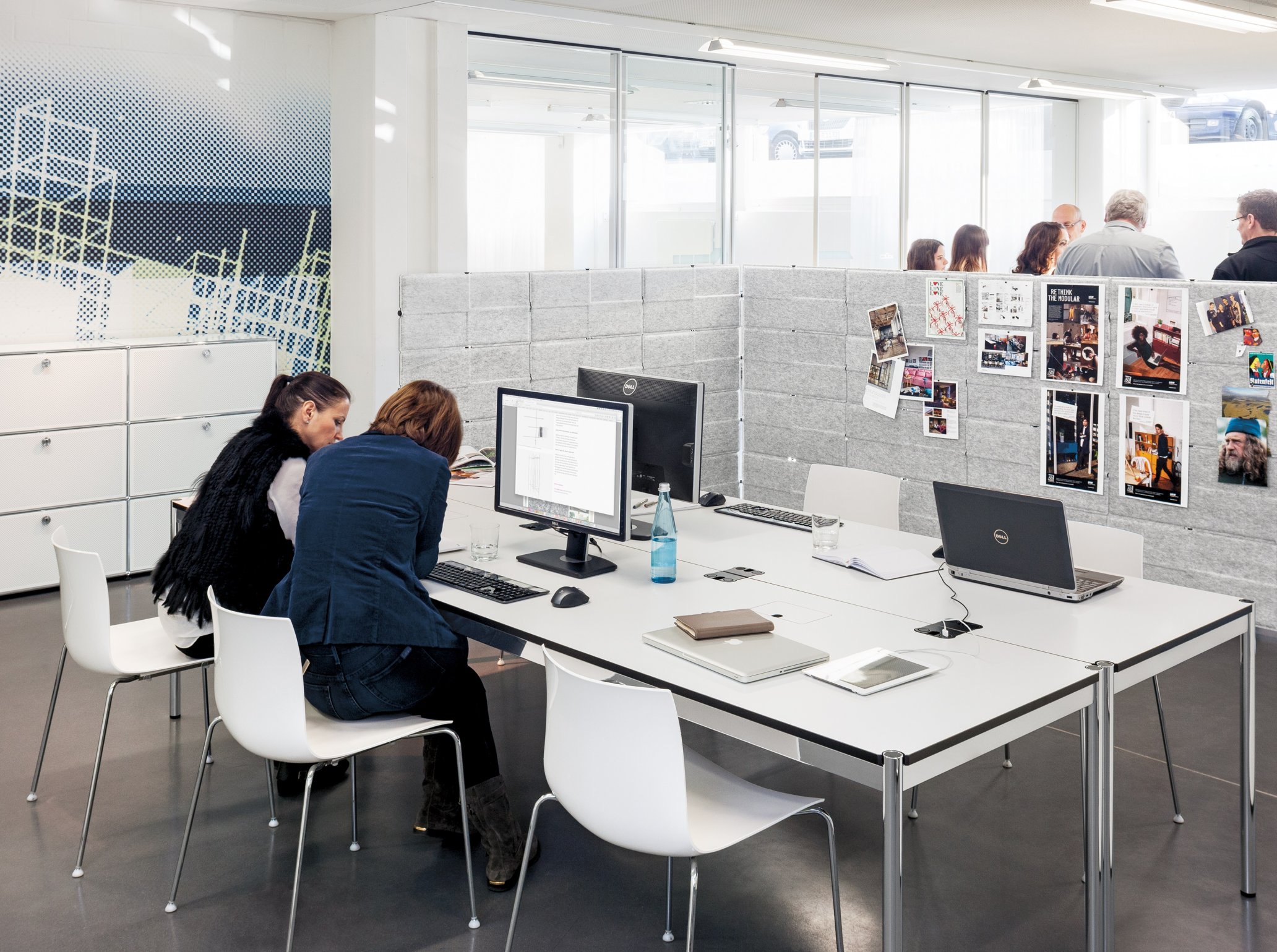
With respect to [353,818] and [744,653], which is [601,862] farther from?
[744,653]

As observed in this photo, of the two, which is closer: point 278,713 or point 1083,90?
point 278,713

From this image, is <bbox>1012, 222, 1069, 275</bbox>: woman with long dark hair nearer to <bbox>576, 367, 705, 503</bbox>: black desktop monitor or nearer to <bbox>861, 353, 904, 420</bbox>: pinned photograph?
<bbox>861, 353, 904, 420</bbox>: pinned photograph

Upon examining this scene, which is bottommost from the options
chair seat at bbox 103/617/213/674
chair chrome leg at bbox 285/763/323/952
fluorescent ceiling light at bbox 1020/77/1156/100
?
chair chrome leg at bbox 285/763/323/952

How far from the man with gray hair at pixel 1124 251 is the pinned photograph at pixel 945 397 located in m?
0.75

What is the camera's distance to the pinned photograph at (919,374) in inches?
228

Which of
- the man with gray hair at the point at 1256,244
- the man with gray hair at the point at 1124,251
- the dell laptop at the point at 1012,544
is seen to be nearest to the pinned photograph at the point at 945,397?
the man with gray hair at the point at 1124,251

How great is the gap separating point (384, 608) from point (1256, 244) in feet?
13.5

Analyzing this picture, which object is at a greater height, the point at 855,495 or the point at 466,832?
the point at 855,495

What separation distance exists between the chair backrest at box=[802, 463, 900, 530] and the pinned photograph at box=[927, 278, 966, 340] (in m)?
1.63

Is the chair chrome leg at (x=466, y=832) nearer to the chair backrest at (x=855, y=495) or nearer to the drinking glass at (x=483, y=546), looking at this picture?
the drinking glass at (x=483, y=546)

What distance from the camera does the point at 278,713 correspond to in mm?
2652

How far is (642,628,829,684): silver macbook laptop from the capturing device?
8.08 feet

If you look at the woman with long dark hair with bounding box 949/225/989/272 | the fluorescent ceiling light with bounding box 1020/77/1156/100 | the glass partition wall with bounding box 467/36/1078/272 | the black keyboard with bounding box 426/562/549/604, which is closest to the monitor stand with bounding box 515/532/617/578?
the black keyboard with bounding box 426/562/549/604

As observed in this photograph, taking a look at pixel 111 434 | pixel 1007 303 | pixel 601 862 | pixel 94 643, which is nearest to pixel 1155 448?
pixel 1007 303
